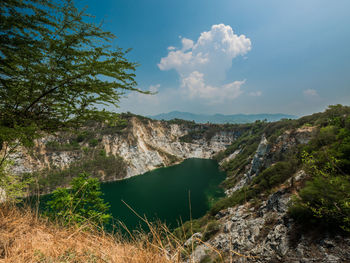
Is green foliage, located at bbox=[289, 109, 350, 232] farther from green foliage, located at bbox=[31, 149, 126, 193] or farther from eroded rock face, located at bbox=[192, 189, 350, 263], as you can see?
green foliage, located at bbox=[31, 149, 126, 193]

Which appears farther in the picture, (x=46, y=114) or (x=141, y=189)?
(x=141, y=189)

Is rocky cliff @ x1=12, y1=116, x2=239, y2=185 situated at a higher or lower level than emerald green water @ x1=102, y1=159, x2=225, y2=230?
higher

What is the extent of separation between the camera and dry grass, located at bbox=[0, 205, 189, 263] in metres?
1.29

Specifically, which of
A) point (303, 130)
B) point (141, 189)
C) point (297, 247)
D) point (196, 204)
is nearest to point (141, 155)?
point (141, 189)

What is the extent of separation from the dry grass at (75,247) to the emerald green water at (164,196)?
17.9m

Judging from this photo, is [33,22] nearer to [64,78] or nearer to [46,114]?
[64,78]

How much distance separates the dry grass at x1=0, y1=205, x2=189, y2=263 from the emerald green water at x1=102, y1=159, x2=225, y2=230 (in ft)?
58.6

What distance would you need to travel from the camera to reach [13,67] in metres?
2.71

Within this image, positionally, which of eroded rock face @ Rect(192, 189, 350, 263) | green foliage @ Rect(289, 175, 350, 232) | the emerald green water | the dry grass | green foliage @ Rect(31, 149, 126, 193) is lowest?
the emerald green water

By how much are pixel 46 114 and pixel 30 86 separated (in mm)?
756

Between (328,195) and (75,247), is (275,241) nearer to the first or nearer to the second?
(328,195)

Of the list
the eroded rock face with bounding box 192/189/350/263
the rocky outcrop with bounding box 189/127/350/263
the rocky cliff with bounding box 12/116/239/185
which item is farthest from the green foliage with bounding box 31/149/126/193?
the eroded rock face with bounding box 192/189/350/263

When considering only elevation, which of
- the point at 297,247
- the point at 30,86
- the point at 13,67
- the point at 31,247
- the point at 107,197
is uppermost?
the point at 13,67

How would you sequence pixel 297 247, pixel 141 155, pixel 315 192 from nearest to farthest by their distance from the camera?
1. pixel 297 247
2. pixel 315 192
3. pixel 141 155
